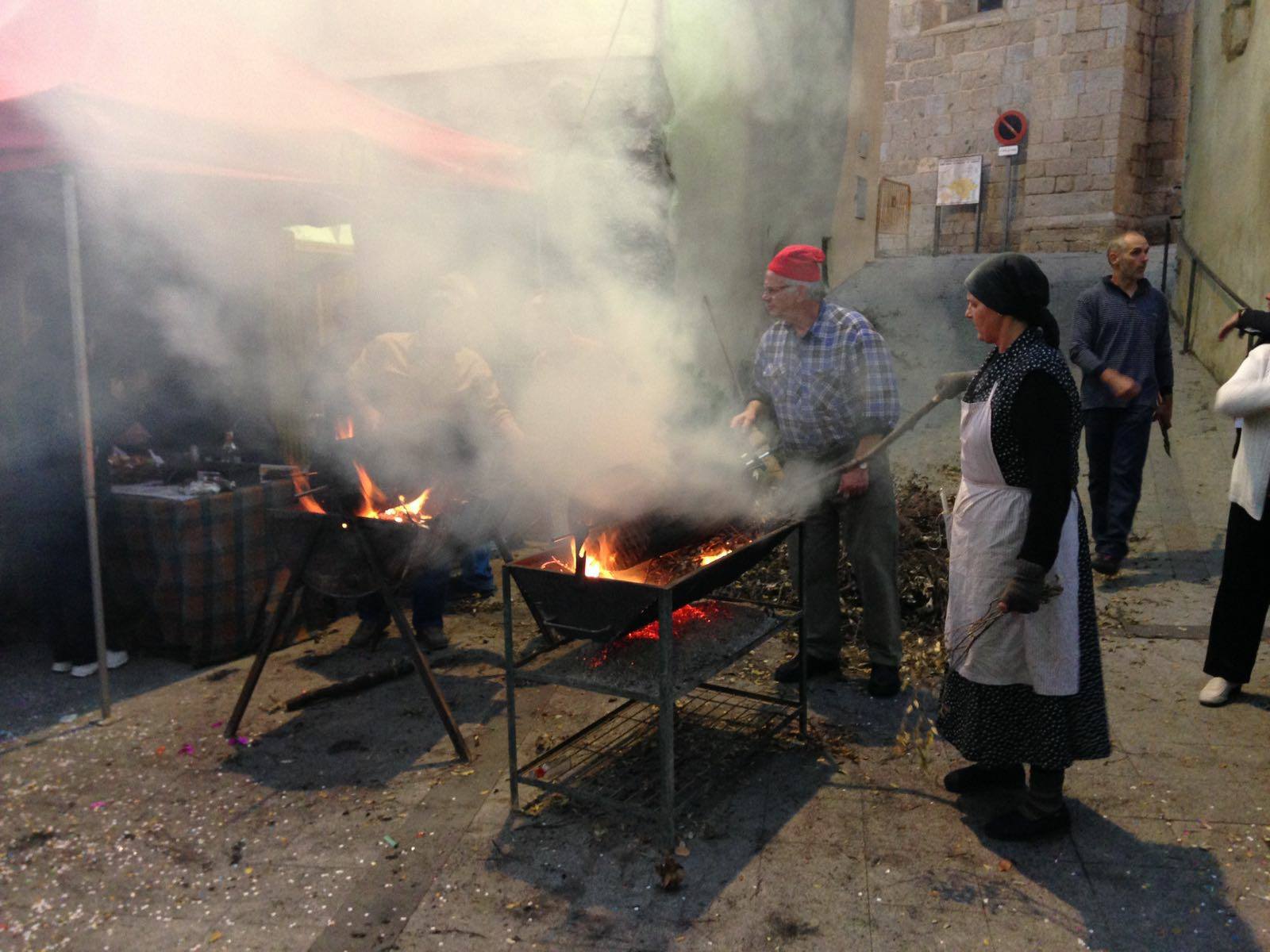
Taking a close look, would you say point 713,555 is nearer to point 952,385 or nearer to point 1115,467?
point 952,385

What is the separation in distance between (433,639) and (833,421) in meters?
2.59

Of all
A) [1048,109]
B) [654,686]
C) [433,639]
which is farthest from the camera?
[1048,109]

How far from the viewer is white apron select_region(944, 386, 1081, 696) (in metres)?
2.93

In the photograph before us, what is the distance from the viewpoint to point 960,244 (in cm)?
1980

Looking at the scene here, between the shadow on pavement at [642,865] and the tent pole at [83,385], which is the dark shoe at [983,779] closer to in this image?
the shadow on pavement at [642,865]

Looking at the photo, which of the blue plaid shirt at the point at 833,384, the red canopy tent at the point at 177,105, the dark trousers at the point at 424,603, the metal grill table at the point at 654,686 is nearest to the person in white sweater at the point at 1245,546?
the blue plaid shirt at the point at 833,384

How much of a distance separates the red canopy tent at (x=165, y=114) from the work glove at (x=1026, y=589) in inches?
153

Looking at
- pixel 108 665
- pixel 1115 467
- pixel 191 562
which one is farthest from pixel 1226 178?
pixel 108 665

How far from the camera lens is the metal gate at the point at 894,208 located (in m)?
19.9

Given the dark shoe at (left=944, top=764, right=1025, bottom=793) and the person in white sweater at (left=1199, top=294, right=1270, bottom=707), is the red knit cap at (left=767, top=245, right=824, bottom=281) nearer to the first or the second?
the person in white sweater at (left=1199, top=294, right=1270, bottom=707)

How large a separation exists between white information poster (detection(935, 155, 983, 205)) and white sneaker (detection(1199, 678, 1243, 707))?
17.1m

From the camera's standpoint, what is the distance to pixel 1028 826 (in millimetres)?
3070

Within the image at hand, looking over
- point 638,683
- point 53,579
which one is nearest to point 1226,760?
point 638,683

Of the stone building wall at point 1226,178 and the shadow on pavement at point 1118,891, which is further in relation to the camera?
the stone building wall at point 1226,178
